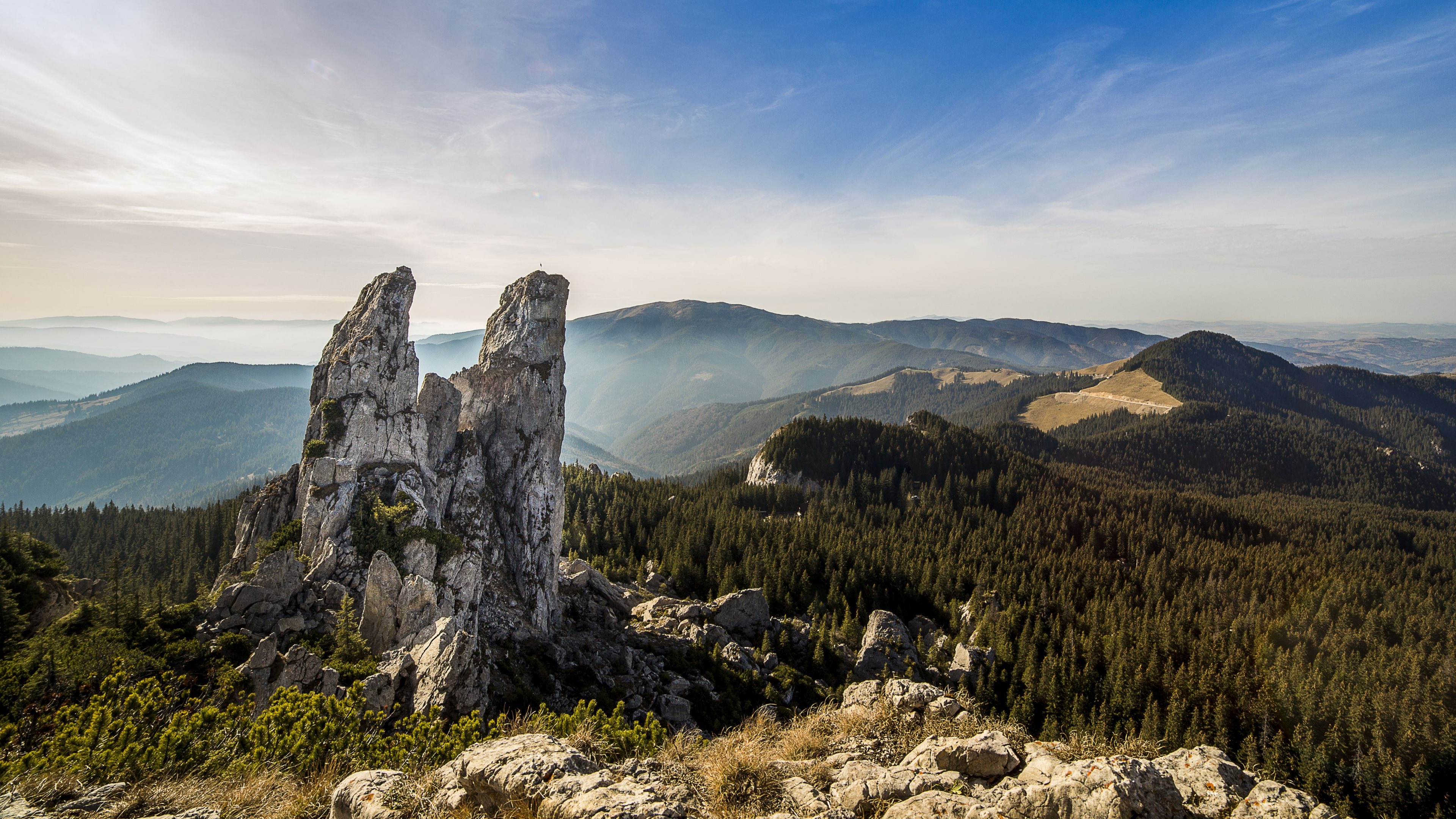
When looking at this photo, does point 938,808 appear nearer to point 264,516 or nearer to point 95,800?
point 95,800

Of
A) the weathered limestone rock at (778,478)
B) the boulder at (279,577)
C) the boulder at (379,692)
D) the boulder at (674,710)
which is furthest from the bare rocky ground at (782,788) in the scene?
the weathered limestone rock at (778,478)

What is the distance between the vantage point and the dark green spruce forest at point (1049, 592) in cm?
3809

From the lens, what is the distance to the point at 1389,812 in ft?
185

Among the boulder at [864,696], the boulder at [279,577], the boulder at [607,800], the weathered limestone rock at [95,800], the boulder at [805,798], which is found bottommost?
the boulder at [864,696]

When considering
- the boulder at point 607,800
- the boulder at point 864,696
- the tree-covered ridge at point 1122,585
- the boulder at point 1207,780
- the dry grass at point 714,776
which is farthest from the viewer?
the tree-covered ridge at point 1122,585

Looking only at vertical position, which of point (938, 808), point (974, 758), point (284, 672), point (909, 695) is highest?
point (938, 808)

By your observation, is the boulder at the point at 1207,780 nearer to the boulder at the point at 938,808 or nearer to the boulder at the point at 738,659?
the boulder at the point at 938,808

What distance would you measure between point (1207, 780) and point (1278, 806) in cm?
152

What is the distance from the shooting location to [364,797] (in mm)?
13352

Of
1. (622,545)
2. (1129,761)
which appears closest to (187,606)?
(1129,761)

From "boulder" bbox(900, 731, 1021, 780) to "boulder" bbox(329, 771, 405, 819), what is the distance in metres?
14.2

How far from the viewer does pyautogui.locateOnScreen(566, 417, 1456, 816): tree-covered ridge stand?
62188 millimetres

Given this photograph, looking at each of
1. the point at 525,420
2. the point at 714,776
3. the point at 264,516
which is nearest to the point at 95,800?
the point at 714,776

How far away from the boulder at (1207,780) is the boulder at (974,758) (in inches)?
144
